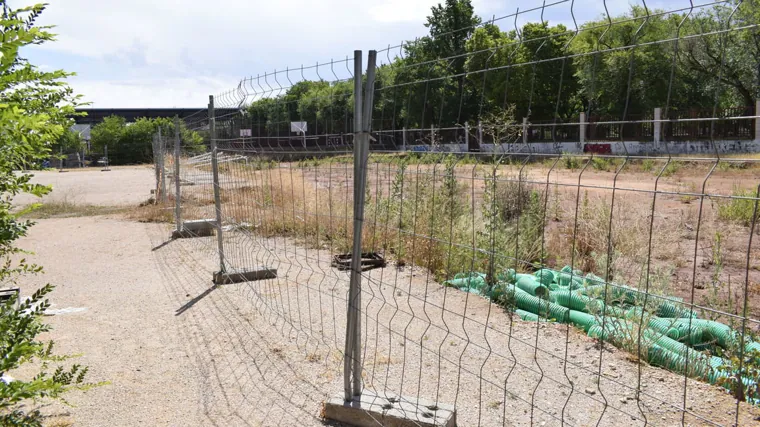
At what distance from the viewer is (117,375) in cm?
472

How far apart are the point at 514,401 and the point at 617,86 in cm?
218

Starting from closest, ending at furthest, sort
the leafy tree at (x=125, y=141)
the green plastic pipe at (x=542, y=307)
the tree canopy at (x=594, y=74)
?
1. the tree canopy at (x=594, y=74)
2. the green plastic pipe at (x=542, y=307)
3. the leafy tree at (x=125, y=141)

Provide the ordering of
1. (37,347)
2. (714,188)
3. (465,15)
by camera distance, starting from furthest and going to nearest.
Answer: (465,15)
(714,188)
(37,347)

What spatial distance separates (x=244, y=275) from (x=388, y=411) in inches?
159

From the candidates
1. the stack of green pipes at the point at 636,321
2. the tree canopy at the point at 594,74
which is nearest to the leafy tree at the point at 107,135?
the tree canopy at the point at 594,74

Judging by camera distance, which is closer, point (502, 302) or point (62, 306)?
point (502, 302)

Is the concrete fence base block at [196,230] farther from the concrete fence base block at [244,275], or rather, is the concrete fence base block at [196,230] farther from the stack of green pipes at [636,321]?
the stack of green pipes at [636,321]

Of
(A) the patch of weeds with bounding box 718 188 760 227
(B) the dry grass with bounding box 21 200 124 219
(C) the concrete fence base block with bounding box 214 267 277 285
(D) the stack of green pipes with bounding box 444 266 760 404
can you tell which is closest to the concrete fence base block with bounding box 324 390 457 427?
(D) the stack of green pipes with bounding box 444 266 760 404

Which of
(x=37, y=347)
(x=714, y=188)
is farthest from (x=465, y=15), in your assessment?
(x=37, y=347)

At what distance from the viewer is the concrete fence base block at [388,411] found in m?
3.48

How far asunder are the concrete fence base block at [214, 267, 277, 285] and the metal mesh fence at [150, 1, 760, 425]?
0.09 ft

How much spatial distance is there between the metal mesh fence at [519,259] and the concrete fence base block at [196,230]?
130cm

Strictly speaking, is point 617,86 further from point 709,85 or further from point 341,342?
point 341,342

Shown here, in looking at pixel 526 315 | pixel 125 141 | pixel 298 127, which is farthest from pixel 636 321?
pixel 125 141
